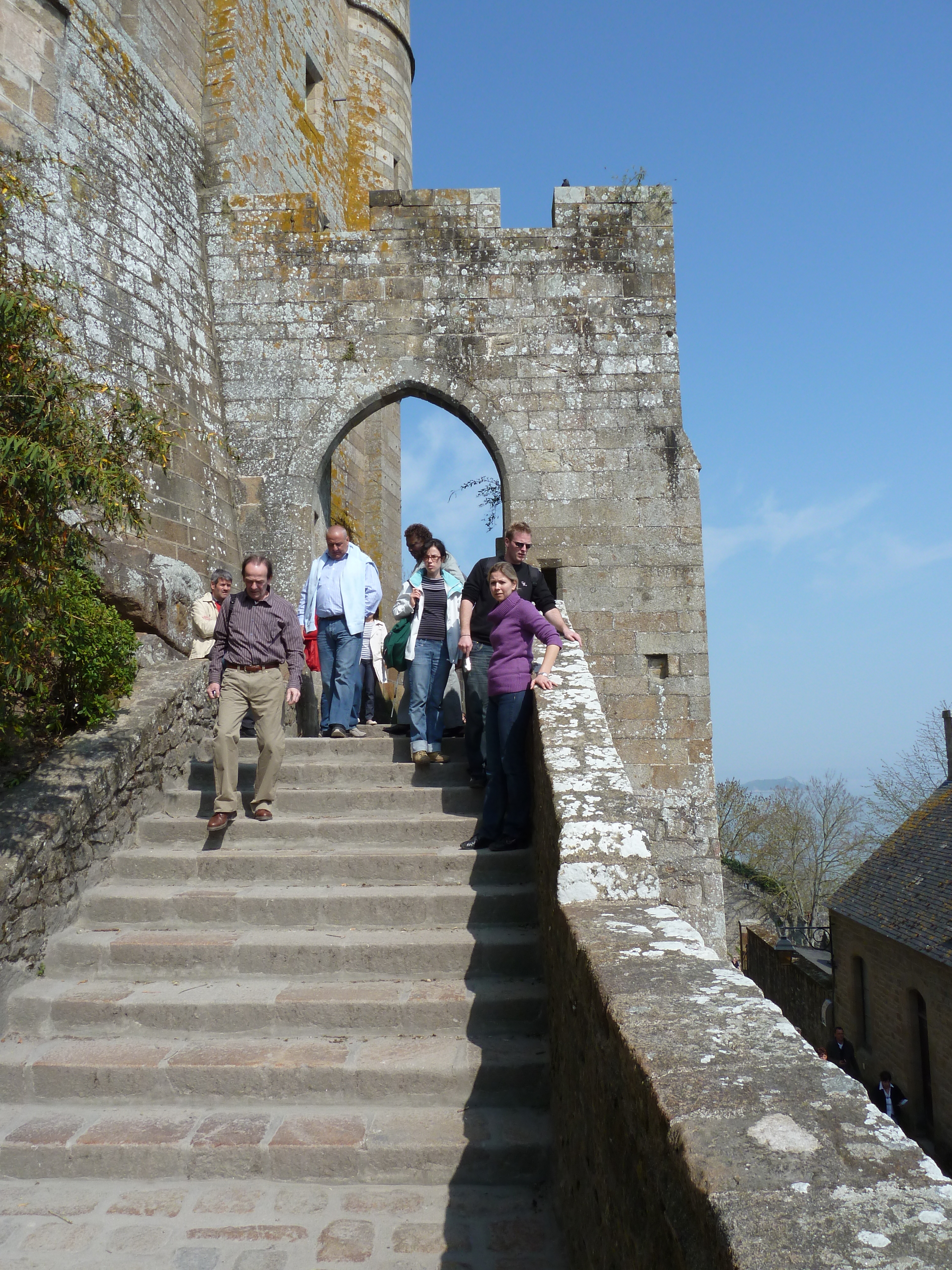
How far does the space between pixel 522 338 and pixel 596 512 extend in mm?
1730

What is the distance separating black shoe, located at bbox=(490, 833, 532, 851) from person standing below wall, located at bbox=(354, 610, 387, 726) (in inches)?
127

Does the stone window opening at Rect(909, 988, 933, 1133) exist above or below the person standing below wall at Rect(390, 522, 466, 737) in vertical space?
below

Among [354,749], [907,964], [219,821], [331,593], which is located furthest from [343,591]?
[907,964]

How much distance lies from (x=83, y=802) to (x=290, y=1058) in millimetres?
1762

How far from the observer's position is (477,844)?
497 cm

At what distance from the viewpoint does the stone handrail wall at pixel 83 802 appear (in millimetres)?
4270

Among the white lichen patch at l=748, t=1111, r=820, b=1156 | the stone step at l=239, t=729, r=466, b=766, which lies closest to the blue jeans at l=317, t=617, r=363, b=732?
the stone step at l=239, t=729, r=466, b=766

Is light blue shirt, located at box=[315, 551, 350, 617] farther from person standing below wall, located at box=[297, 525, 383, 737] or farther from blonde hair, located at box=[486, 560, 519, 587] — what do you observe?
blonde hair, located at box=[486, 560, 519, 587]

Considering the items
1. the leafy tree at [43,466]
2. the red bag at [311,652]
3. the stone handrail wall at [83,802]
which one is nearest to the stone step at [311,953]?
A: the stone handrail wall at [83,802]

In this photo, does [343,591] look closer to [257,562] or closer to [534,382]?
[257,562]

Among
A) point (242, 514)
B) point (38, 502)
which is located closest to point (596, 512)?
point (242, 514)

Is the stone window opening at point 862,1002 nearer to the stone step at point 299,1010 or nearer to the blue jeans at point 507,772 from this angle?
the blue jeans at point 507,772

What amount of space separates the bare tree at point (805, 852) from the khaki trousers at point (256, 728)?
112 ft

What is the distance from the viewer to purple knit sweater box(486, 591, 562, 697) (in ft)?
16.7
